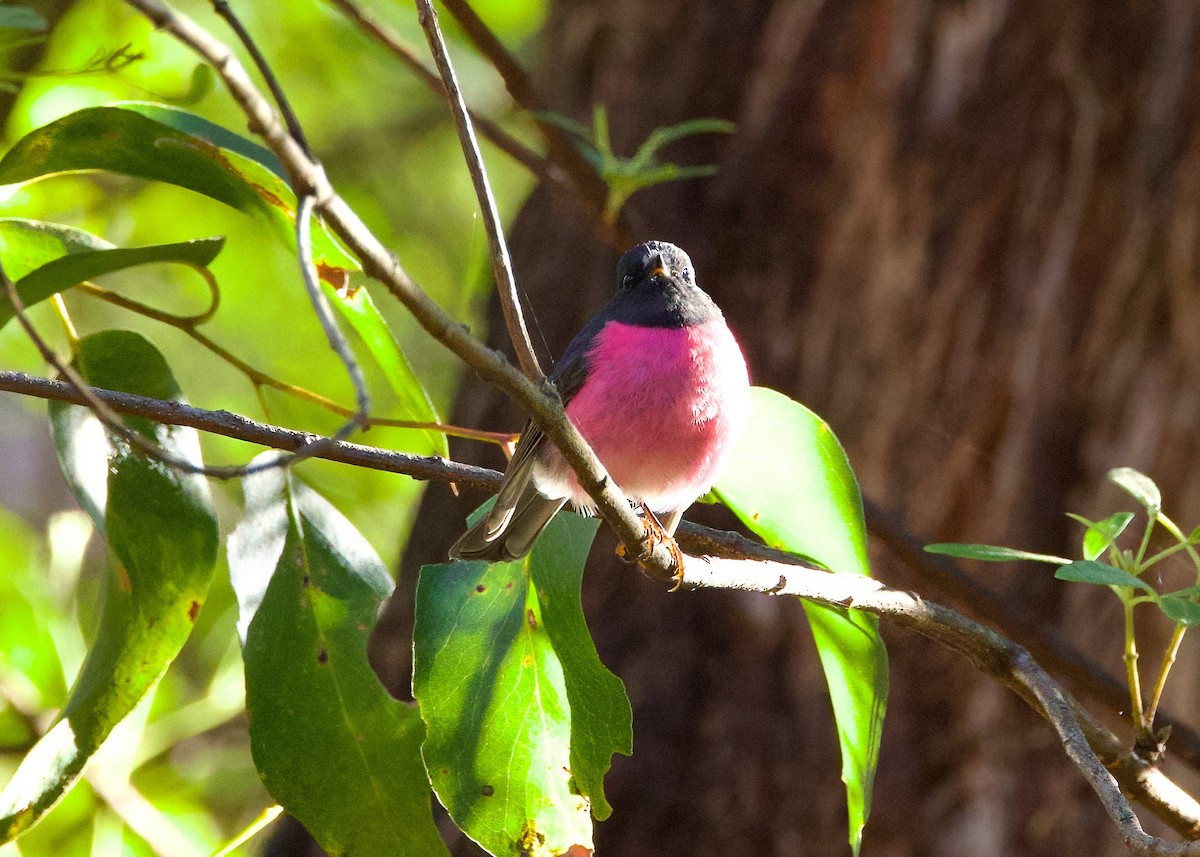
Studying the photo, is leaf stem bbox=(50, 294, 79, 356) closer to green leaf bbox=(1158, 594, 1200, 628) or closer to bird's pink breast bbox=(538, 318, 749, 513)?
bird's pink breast bbox=(538, 318, 749, 513)

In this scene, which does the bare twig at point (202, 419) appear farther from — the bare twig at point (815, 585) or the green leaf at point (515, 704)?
the green leaf at point (515, 704)

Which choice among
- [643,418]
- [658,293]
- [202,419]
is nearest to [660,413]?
[643,418]

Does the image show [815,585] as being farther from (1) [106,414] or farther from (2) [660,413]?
(1) [106,414]

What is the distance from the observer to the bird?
238 cm

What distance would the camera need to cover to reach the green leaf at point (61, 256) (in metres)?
2.05

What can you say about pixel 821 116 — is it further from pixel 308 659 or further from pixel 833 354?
pixel 308 659

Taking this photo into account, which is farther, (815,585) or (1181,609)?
(815,585)

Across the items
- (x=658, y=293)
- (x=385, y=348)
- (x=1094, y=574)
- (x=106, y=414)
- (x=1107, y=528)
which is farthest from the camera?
(x=658, y=293)

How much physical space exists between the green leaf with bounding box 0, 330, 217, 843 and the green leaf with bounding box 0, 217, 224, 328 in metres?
0.18

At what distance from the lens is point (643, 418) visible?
2.48m

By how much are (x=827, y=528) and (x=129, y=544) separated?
4.32 ft

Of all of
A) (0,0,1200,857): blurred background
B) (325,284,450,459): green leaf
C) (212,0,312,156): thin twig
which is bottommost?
(0,0,1200,857): blurred background

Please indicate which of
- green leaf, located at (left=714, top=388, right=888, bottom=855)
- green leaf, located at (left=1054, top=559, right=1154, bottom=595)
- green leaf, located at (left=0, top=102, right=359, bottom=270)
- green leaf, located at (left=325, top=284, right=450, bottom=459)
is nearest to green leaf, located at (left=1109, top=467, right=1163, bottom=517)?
green leaf, located at (left=1054, top=559, right=1154, bottom=595)

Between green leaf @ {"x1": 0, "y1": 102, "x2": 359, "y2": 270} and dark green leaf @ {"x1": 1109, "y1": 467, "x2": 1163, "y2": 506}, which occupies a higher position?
green leaf @ {"x1": 0, "y1": 102, "x2": 359, "y2": 270}
